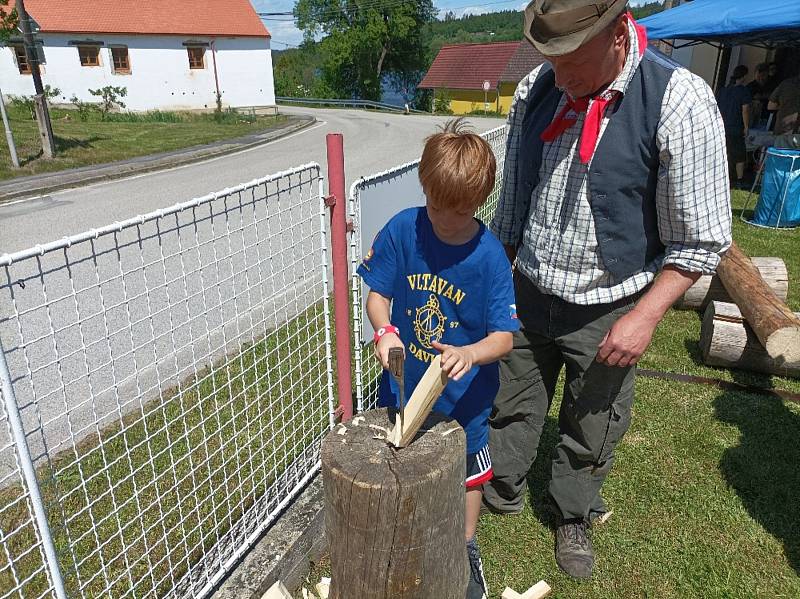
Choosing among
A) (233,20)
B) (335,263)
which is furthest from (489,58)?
(335,263)

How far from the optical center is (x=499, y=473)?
2809 mm

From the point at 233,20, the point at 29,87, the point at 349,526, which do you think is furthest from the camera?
the point at 233,20

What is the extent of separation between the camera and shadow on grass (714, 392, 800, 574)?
2.86 meters

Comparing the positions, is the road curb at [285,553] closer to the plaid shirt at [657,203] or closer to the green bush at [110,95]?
the plaid shirt at [657,203]

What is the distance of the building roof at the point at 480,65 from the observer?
41.8 meters

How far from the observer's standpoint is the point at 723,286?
5004 millimetres

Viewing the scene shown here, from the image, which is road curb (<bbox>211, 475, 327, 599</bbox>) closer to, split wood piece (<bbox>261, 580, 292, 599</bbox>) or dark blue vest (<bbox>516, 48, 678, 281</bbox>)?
split wood piece (<bbox>261, 580, 292, 599</bbox>)

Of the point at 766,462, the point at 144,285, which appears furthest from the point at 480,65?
the point at 766,462

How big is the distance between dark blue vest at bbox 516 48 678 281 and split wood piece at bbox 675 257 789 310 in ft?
10.7

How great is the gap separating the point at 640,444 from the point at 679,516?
0.59 m

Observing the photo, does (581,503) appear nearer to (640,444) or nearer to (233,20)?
(640,444)

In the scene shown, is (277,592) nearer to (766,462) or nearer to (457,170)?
(457,170)

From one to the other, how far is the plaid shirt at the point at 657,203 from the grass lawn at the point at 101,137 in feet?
42.9

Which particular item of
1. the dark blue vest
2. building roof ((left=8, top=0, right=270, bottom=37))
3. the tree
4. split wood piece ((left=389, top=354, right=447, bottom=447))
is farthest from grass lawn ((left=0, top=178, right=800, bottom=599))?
the tree
